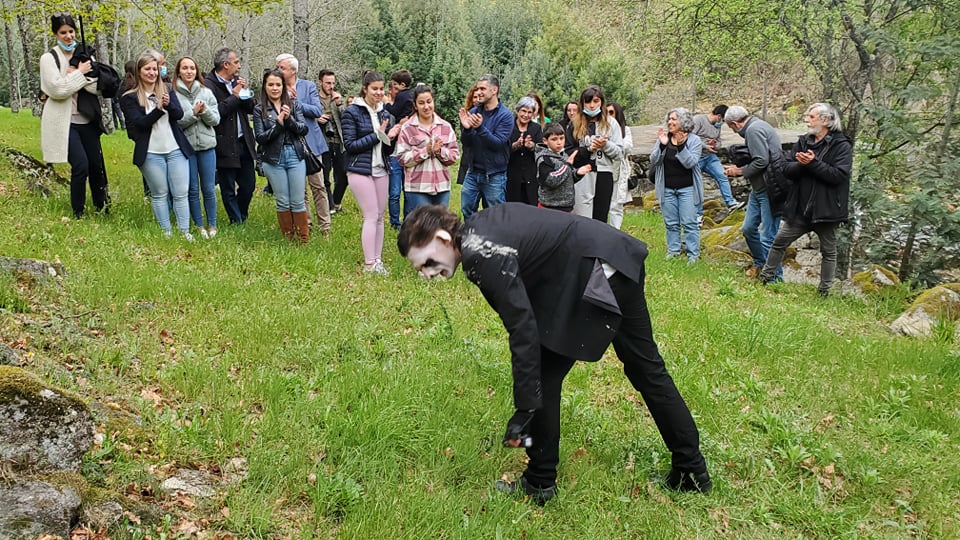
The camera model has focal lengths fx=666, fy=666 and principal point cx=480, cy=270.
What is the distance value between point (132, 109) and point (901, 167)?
29.5 ft

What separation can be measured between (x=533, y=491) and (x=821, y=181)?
5.70 metres

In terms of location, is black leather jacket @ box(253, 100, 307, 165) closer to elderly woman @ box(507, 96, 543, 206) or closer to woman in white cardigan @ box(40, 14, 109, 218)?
woman in white cardigan @ box(40, 14, 109, 218)

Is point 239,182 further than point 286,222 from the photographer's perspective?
Yes

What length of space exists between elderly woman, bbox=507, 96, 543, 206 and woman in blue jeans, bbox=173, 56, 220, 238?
11.5 ft

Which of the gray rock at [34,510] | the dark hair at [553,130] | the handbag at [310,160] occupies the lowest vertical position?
the gray rock at [34,510]

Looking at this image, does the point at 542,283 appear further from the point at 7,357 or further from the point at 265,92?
the point at 265,92

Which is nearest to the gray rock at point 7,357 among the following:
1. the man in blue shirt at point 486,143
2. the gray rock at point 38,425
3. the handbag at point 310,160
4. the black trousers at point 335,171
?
the gray rock at point 38,425

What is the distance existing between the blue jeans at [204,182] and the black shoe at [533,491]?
5.40m

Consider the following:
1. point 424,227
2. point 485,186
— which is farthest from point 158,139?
point 424,227

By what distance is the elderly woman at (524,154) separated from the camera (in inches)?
326

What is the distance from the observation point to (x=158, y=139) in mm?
7004

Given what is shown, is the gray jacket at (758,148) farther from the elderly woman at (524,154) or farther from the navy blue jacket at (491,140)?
the navy blue jacket at (491,140)

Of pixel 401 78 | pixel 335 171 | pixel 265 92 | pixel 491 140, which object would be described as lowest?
pixel 335 171

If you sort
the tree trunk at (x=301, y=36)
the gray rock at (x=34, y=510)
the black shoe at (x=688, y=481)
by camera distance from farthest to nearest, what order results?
the tree trunk at (x=301, y=36), the black shoe at (x=688, y=481), the gray rock at (x=34, y=510)
